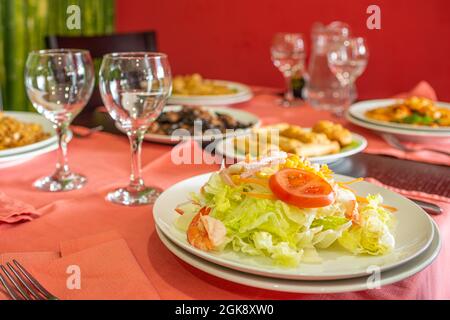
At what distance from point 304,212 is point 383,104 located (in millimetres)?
1211

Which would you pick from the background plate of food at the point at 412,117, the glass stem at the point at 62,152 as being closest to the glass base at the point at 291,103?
the background plate of food at the point at 412,117

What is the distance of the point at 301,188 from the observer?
70cm

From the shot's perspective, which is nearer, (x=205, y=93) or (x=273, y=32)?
(x=205, y=93)

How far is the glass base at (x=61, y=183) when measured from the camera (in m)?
1.04

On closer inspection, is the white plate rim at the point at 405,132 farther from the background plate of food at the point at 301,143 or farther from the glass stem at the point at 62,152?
the glass stem at the point at 62,152

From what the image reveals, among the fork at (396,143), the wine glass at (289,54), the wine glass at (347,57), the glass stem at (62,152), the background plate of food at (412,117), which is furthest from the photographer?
the wine glass at (289,54)

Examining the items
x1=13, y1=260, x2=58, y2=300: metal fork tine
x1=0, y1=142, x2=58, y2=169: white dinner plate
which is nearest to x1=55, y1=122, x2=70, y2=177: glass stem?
x1=0, y1=142, x2=58, y2=169: white dinner plate

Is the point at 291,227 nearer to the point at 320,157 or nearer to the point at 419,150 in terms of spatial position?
the point at 320,157

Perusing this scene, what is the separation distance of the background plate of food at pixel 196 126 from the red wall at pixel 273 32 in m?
1.63

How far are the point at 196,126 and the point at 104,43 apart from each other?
1112 mm

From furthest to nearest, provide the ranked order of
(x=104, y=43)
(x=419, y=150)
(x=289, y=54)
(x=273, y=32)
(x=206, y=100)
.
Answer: (x=273, y=32)
(x=104, y=43)
(x=289, y=54)
(x=206, y=100)
(x=419, y=150)

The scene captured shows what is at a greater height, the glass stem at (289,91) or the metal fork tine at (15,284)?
the glass stem at (289,91)

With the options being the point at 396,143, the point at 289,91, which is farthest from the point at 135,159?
the point at 289,91

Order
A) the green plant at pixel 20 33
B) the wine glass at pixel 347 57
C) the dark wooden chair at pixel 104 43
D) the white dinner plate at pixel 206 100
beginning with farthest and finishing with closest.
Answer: the green plant at pixel 20 33
the dark wooden chair at pixel 104 43
the white dinner plate at pixel 206 100
the wine glass at pixel 347 57
